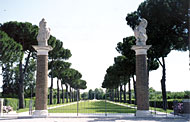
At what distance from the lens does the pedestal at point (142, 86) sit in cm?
1601

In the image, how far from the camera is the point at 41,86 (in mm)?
16188

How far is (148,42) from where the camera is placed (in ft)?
77.3

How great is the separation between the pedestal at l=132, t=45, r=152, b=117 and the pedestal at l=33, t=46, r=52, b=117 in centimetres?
650

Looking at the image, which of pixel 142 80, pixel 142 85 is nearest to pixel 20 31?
pixel 142 80

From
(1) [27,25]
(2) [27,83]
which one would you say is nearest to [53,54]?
(1) [27,25]

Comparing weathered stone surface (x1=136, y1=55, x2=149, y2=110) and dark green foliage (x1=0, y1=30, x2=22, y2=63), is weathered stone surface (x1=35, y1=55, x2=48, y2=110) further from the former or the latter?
dark green foliage (x1=0, y1=30, x2=22, y2=63)

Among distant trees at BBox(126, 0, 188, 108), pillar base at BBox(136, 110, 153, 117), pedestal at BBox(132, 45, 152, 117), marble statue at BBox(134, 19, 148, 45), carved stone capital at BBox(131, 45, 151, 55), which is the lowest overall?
pillar base at BBox(136, 110, 153, 117)

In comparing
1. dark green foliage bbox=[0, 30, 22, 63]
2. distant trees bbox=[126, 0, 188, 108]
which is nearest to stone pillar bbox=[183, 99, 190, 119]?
distant trees bbox=[126, 0, 188, 108]

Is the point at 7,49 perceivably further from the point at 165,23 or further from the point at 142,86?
the point at 165,23

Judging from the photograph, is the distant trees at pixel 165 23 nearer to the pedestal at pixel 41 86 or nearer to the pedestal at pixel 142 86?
the pedestal at pixel 142 86

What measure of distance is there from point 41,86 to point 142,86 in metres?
7.08

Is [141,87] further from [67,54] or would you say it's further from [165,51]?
[67,54]

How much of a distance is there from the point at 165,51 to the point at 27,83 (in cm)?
3830

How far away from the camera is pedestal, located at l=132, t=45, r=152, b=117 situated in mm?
16013
